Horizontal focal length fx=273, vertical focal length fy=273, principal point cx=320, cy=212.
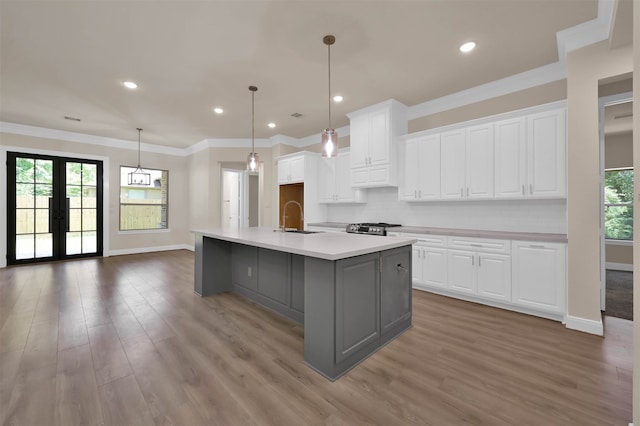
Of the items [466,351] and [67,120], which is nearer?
[466,351]

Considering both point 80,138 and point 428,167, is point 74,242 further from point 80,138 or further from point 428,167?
point 428,167

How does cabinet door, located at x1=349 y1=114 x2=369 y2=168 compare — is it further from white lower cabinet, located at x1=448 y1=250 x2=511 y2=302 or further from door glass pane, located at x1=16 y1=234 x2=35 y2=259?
door glass pane, located at x1=16 y1=234 x2=35 y2=259

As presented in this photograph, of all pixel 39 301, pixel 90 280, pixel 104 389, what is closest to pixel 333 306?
pixel 104 389

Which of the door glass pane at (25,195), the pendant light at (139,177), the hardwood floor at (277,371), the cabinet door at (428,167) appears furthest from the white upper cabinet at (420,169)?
the door glass pane at (25,195)

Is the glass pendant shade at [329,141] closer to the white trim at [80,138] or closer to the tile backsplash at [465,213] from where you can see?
the tile backsplash at [465,213]

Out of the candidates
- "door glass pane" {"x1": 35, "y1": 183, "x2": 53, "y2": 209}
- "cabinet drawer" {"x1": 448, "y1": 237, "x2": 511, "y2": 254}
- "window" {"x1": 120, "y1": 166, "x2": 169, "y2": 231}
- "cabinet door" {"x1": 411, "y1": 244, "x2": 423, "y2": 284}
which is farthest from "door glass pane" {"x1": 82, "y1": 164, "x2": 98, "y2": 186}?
"cabinet drawer" {"x1": 448, "y1": 237, "x2": 511, "y2": 254}

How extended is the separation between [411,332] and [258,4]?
3.27 m

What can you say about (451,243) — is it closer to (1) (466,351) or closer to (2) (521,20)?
(1) (466,351)

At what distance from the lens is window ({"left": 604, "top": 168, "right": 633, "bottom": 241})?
5211 millimetres

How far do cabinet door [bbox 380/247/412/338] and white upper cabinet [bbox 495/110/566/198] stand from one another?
69.4 inches

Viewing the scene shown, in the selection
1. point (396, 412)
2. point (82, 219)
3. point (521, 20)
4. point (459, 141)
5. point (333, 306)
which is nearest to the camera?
point (396, 412)

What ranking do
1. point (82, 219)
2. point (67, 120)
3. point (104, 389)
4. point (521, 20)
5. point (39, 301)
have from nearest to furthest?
1. point (104, 389)
2. point (521, 20)
3. point (39, 301)
4. point (67, 120)
5. point (82, 219)

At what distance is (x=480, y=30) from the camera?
2676 millimetres

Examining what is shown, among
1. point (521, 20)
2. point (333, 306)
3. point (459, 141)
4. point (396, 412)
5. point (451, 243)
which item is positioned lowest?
point (396, 412)
